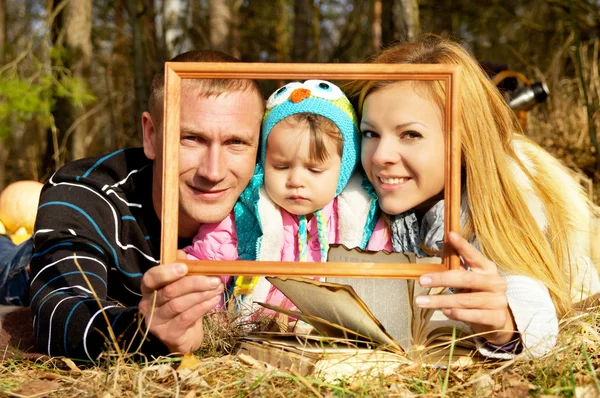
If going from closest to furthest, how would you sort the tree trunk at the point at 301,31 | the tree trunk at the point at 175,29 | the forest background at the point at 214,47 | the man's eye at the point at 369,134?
the man's eye at the point at 369,134
the forest background at the point at 214,47
the tree trunk at the point at 175,29
the tree trunk at the point at 301,31

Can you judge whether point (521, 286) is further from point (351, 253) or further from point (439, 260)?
point (351, 253)

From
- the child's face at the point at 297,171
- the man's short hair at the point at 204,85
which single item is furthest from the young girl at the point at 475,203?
the man's short hair at the point at 204,85

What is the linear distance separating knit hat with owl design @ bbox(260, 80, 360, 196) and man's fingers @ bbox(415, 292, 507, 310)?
52cm

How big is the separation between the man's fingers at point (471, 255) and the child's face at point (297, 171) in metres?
0.45

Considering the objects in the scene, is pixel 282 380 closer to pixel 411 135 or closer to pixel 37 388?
pixel 37 388

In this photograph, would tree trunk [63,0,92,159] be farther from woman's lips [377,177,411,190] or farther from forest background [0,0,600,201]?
woman's lips [377,177,411,190]

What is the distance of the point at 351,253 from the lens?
2.01m

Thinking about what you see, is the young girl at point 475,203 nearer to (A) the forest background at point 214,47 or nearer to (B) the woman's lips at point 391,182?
(B) the woman's lips at point 391,182

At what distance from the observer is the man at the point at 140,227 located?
181 cm

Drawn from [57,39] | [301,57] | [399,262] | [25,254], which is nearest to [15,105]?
[57,39]

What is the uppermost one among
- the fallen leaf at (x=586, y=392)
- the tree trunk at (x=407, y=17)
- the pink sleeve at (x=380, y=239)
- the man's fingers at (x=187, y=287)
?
the tree trunk at (x=407, y=17)

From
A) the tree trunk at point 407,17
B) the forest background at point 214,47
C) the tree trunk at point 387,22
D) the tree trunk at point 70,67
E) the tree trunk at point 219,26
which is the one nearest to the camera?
the tree trunk at point 407,17

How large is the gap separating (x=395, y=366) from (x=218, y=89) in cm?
98

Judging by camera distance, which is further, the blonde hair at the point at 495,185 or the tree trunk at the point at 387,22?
the tree trunk at the point at 387,22
